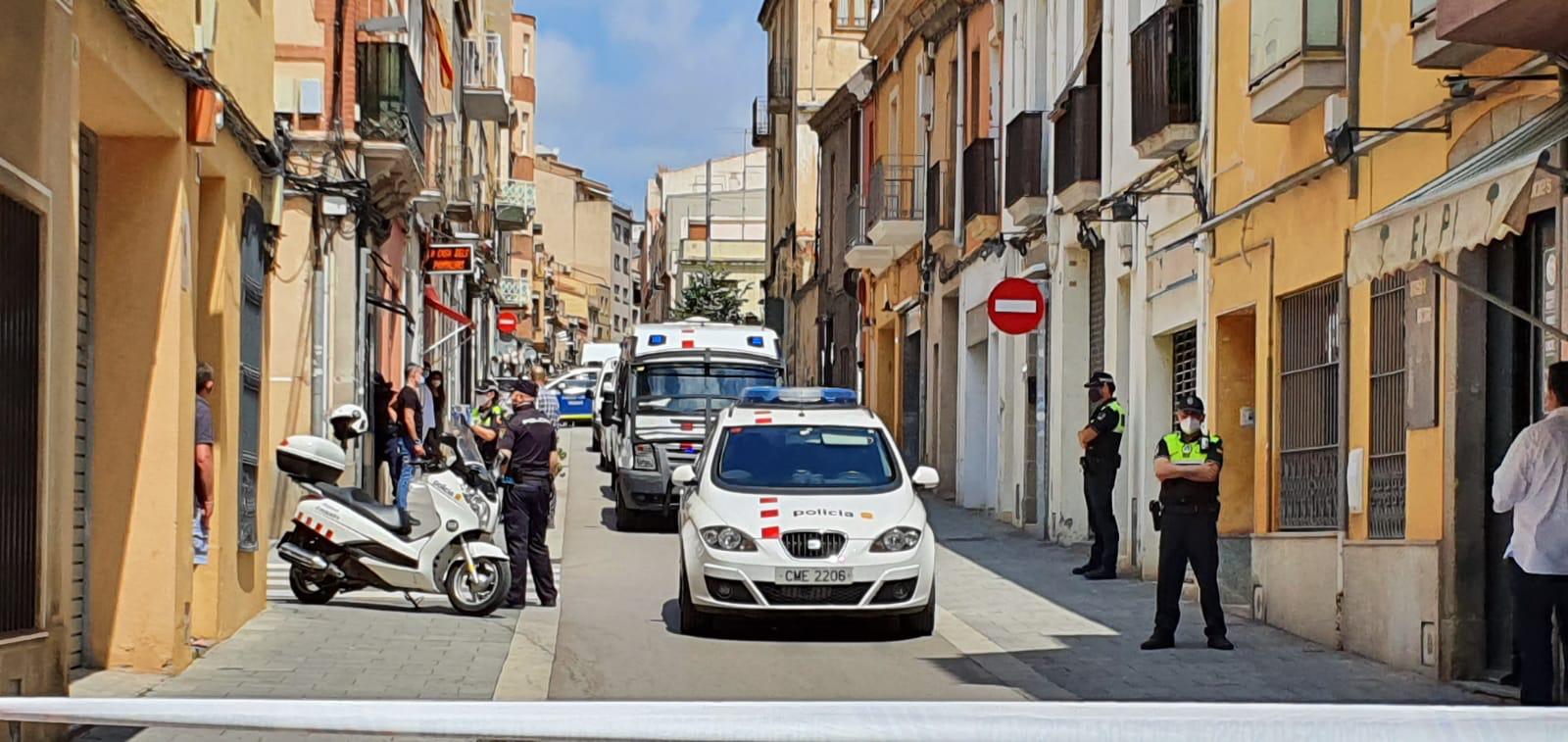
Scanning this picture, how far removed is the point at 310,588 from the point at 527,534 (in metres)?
1.67

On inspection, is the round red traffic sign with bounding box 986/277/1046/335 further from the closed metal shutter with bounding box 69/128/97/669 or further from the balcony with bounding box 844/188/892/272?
the balcony with bounding box 844/188/892/272

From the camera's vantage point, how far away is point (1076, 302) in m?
Answer: 23.9

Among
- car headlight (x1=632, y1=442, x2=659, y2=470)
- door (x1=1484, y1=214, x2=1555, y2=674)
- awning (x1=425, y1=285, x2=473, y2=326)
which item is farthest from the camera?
awning (x1=425, y1=285, x2=473, y2=326)

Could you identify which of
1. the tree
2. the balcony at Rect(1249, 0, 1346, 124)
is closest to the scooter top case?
the balcony at Rect(1249, 0, 1346, 124)

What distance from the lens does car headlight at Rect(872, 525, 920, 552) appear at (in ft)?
46.5

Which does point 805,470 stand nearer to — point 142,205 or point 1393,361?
point 1393,361

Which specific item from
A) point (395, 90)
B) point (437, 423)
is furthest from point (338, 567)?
point (437, 423)

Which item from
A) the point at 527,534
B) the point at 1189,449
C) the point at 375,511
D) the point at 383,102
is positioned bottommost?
the point at 527,534

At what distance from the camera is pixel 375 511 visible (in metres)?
15.3

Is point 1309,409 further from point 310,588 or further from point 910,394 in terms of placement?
point 910,394

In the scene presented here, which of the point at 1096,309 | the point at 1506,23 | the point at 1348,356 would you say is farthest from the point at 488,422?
the point at 1506,23

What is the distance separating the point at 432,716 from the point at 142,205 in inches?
299

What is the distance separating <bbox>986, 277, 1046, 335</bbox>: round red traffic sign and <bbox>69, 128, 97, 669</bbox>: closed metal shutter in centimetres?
1206

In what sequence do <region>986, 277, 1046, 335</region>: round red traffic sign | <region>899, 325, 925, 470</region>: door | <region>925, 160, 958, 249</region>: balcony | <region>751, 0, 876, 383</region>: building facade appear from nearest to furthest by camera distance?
1. <region>986, 277, 1046, 335</region>: round red traffic sign
2. <region>925, 160, 958, 249</region>: balcony
3. <region>899, 325, 925, 470</region>: door
4. <region>751, 0, 876, 383</region>: building facade
